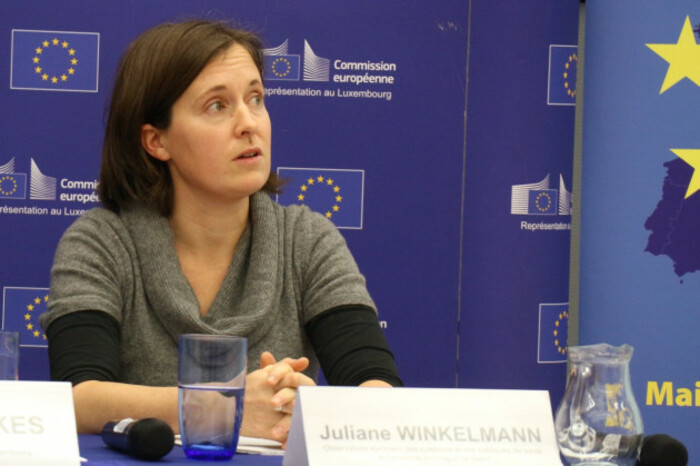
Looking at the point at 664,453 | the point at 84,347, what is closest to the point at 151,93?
the point at 84,347

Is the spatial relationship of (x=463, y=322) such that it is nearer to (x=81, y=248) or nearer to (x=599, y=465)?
(x=81, y=248)

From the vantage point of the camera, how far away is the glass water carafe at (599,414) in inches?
47.1

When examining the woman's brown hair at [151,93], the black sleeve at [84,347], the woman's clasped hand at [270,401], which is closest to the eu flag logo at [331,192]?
the woman's brown hair at [151,93]

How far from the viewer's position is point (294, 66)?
3441 mm

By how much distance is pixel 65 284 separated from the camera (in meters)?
1.92

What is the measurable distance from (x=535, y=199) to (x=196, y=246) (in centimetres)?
174

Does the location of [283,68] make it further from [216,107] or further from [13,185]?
[216,107]

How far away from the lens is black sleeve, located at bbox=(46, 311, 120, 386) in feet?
5.84

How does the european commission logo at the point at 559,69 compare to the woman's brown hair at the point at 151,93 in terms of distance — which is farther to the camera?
the european commission logo at the point at 559,69

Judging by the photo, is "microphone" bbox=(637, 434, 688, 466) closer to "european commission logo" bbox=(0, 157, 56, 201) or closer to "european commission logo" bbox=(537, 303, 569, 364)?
"european commission logo" bbox=(537, 303, 569, 364)

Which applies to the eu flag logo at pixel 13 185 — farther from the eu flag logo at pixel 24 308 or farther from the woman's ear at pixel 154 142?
the woman's ear at pixel 154 142

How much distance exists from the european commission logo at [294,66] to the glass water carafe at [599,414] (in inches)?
90.9

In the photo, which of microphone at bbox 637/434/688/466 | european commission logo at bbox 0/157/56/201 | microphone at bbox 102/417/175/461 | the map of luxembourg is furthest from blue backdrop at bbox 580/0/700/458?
microphone at bbox 102/417/175/461

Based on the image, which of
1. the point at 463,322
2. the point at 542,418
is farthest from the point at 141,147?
the point at 463,322
